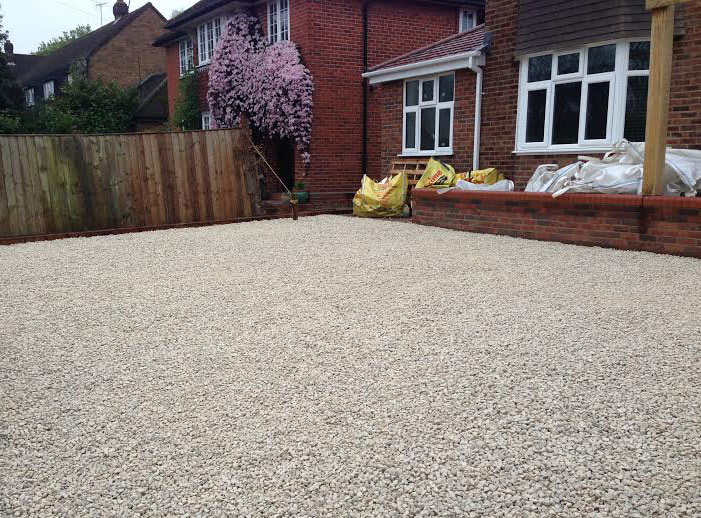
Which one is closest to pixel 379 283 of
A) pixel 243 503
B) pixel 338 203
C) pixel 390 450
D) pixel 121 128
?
pixel 390 450

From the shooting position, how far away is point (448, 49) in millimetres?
12109

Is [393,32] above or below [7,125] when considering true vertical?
above

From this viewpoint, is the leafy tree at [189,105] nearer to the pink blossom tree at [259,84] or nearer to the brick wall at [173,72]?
the brick wall at [173,72]

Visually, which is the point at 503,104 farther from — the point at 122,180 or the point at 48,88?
the point at 48,88

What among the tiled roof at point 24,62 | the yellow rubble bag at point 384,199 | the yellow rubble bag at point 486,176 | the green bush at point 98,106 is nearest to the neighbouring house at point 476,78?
the yellow rubble bag at point 486,176

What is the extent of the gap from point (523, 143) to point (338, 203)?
5.95 metres

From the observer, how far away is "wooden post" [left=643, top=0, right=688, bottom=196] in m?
6.73

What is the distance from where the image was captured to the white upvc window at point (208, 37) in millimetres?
18062

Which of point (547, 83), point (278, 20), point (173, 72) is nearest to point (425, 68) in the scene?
point (547, 83)

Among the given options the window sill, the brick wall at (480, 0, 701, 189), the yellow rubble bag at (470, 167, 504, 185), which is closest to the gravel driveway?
the yellow rubble bag at (470, 167, 504, 185)

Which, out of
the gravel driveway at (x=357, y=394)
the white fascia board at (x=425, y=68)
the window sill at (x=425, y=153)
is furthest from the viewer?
the window sill at (x=425, y=153)

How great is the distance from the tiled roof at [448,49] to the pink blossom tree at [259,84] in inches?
83.9

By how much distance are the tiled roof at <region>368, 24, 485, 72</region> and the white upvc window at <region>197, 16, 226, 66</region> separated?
6.61 metres

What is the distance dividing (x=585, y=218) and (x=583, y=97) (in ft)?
10.8
